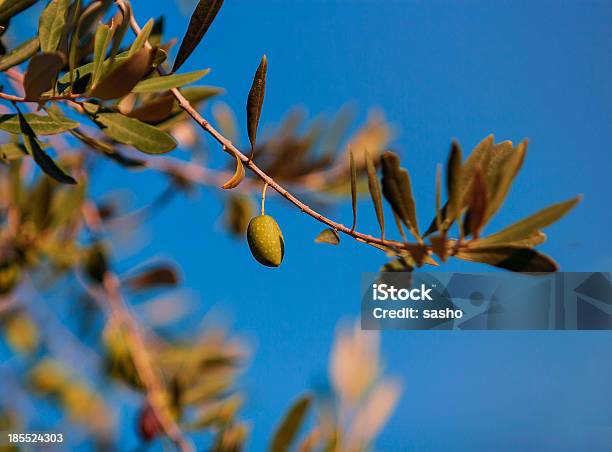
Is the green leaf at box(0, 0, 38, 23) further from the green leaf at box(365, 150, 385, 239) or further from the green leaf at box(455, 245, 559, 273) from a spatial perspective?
the green leaf at box(455, 245, 559, 273)

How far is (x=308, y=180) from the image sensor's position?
1848mm

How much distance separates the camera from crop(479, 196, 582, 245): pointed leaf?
569mm

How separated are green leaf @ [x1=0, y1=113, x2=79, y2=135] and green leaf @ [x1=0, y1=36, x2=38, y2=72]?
0.06m

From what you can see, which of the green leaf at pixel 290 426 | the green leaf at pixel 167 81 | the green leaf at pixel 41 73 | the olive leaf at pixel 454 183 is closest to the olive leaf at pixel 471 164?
the olive leaf at pixel 454 183

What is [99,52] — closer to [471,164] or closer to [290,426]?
[471,164]

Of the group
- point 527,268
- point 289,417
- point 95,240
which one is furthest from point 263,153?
point 527,268

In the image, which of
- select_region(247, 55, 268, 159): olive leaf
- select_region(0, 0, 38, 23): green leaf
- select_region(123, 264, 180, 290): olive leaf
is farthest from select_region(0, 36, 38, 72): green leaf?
select_region(123, 264, 180, 290): olive leaf

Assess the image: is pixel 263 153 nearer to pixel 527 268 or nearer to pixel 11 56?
pixel 11 56

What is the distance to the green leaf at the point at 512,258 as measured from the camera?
23.0 inches

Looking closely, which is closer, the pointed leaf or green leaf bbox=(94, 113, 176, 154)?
the pointed leaf

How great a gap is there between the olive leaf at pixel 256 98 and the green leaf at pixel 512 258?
0.24 meters

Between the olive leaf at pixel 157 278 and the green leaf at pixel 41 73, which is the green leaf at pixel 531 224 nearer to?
the green leaf at pixel 41 73

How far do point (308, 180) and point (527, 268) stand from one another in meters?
1.28

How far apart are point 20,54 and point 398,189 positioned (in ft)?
1.58
